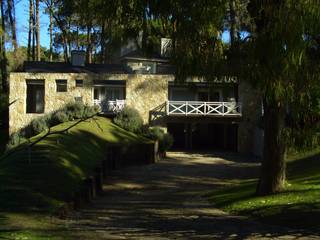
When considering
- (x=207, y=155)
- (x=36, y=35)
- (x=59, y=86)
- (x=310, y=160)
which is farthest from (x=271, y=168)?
(x=36, y=35)

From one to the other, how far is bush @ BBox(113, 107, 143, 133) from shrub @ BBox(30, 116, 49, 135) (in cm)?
465

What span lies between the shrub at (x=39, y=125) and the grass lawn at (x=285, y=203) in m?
21.5

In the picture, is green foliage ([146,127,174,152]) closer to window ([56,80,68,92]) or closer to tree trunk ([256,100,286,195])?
window ([56,80,68,92])

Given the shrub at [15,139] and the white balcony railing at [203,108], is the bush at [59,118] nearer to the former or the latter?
the shrub at [15,139]

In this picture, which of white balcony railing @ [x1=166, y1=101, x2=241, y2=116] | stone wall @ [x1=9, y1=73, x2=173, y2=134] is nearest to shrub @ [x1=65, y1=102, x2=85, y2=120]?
stone wall @ [x1=9, y1=73, x2=173, y2=134]

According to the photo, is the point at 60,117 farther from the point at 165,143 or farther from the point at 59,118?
the point at 165,143

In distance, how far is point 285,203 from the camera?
14023 millimetres

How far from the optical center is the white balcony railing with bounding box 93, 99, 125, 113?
40.2 meters

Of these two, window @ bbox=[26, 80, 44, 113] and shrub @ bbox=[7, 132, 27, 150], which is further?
window @ bbox=[26, 80, 44, 113]

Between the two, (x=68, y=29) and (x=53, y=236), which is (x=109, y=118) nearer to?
(x=68, y=29)

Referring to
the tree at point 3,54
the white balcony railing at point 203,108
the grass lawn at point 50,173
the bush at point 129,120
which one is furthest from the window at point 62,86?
the grass lawn at point 50,173

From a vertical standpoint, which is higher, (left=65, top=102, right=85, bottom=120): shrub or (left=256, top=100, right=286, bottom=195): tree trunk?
(left=65, top=102, right=85, bottom=120): shrub

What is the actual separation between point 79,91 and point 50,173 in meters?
22.9

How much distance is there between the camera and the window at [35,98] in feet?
141
